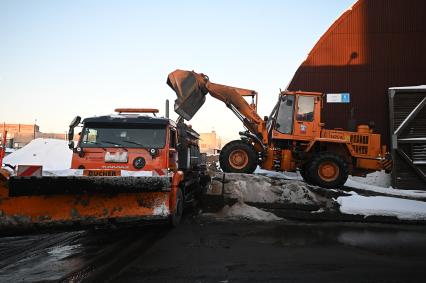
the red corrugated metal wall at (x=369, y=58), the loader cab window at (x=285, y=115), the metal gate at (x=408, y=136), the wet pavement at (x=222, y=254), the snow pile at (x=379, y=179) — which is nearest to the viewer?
the wet pavement at (x=222, y=254)

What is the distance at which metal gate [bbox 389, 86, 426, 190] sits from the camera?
583 inches

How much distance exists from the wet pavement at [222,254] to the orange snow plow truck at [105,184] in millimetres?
504

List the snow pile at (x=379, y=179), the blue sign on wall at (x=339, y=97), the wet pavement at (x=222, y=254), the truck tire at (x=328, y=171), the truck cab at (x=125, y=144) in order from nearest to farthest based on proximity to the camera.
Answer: the wet pavement at (x=222, y=254) < the truck cab at (x=125, y=144) < the truck tire at (x=328, y=171) < the snow pile at (x=379, y=179) < the blue sign on wall at (x=339, y=97)

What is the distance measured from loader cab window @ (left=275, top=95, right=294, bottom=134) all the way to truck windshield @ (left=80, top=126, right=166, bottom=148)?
222 inches

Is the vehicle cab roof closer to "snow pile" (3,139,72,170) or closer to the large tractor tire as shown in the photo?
the large tractor tire

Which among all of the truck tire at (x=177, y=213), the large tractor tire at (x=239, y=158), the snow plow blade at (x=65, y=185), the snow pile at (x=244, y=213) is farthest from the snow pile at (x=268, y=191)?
the snow plow blade at (x=65, y=185)

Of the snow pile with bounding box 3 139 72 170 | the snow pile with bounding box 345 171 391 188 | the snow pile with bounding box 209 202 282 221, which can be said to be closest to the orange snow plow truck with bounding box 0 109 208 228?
the snow pile with bounding box 209 202 282 221


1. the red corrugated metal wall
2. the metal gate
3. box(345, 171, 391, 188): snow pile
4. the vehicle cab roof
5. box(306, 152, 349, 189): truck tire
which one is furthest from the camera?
the red corrugated metal wall

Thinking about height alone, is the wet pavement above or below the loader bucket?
below

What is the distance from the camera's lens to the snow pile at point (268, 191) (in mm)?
9273

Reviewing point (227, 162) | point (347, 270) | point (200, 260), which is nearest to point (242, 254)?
point (200, 260)

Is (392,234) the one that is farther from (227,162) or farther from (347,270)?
(227,162)

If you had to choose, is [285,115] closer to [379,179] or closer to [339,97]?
[339,97]

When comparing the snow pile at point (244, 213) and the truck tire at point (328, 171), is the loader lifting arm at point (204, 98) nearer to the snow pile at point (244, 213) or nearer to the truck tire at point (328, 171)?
the truck tire at point (328, 171)
